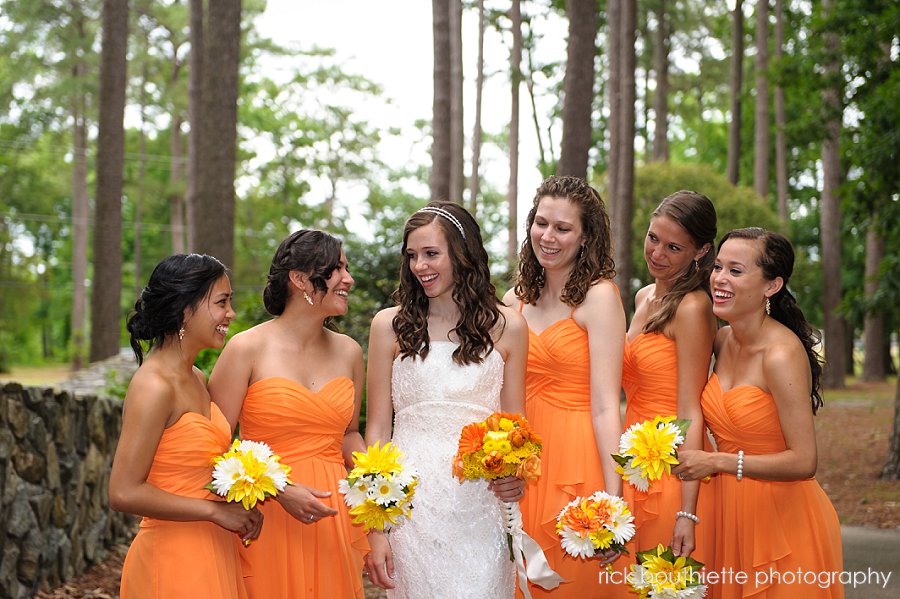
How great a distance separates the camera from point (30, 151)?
44281 millimetres

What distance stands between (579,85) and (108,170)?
11.9 m

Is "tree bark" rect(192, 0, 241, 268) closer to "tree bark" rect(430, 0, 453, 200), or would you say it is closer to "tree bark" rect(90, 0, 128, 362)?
"tree bark" rect(430, 0, 453, 200)

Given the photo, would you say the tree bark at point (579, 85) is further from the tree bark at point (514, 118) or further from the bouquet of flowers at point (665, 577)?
the tree bark at point (514, 118)

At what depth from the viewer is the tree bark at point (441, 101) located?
47.4 ft

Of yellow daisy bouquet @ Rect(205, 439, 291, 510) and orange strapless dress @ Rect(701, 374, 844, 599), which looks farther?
orange strapless dress @ Rect(701, 374, 844, 599)

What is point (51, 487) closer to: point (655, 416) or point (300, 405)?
point (300, 405)

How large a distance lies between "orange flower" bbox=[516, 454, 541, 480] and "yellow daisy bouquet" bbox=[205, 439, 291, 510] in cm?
88

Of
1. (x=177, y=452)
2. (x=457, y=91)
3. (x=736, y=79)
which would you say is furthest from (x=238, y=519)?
(x=736, y=79)

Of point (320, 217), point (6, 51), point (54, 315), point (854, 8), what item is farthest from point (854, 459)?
point (54, 315)

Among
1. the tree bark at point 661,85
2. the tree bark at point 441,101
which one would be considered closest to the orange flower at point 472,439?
the tree bark at point 441,101

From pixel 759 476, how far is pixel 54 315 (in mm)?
56984

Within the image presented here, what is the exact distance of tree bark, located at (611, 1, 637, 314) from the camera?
1780 cm

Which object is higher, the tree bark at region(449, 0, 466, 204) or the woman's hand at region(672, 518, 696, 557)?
the tree bark at region(449, 0, 466, 204)

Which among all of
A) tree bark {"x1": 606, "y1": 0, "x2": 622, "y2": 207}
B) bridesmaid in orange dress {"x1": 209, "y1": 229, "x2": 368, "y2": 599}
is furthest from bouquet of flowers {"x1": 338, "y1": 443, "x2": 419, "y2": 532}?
tree bark {"x1": 606, "y1": 0, "x2": 622, "y2": 207}
